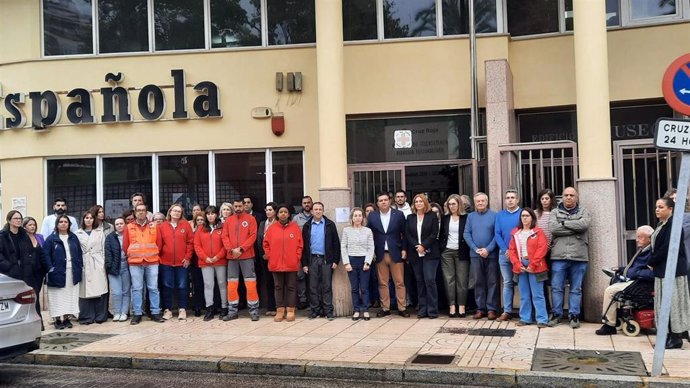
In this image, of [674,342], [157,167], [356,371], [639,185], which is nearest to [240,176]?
[157,167]

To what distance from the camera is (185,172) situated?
1366 centimetres

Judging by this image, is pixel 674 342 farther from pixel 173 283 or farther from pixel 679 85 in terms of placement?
pixel 173 283

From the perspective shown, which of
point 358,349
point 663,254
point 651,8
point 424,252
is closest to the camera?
point 663,254

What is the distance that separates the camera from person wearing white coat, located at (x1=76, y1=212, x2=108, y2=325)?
439 inches

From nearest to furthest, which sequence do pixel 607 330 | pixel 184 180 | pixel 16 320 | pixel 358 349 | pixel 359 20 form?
pixel 16 320, pixel 358 349, pixel 607 330, pixel 359 20, pixel 184 180

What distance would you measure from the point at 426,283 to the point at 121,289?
4.92 meters

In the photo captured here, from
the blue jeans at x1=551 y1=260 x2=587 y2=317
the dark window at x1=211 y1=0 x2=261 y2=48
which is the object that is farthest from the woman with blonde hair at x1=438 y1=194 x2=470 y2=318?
the dark window at x1=211 y1=0 x2=261 y2=48

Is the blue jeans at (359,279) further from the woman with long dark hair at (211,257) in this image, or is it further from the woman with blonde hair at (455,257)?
the woman with long dark hair at (211,257)

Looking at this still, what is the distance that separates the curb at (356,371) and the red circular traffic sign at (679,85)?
2820 mm

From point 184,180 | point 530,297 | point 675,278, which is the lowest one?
point 530,297

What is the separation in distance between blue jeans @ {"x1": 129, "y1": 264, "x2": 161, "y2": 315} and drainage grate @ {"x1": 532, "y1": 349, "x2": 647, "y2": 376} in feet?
19.8

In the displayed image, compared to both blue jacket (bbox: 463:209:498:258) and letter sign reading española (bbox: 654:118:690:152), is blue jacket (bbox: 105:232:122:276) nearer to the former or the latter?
blue jacket (bbox: 463:209:498:258)

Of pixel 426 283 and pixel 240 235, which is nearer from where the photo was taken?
pixel 426 283

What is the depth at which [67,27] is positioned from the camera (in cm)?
1395
